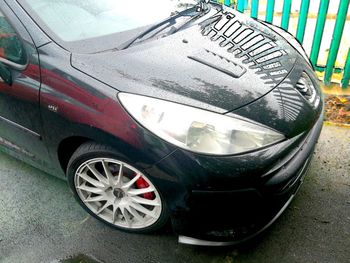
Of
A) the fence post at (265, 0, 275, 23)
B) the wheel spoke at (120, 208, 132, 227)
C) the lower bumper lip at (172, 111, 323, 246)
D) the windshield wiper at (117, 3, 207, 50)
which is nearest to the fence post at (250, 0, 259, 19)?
the fence post at (265, 0, 275, 23)

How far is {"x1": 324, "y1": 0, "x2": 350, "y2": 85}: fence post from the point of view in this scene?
3433 mm

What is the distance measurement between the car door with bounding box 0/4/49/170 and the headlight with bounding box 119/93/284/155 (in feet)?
2.12

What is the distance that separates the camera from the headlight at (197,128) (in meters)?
1.67

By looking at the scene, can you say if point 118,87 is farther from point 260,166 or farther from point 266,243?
point 266,243

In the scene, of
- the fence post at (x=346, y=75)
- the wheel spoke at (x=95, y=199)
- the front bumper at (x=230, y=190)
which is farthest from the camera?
the fence post at (x=346, y=75)

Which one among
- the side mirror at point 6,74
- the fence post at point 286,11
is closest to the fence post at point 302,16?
the fence post at point 286,11

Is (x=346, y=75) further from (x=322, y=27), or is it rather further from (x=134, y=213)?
(x=134, y=213)

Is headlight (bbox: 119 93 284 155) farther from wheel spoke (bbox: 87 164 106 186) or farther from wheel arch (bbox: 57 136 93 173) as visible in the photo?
wheel spoke (bbox: 87 164 106 186)

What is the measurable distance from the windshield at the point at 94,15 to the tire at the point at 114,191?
74cm

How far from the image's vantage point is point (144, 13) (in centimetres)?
244

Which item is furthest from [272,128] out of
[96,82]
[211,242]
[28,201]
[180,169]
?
[28,201]

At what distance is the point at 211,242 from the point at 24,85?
1.44 meters

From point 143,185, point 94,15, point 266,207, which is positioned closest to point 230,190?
point 266,207

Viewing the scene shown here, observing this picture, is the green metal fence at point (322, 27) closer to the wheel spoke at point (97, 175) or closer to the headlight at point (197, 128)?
the headlight at point (197, 128)
